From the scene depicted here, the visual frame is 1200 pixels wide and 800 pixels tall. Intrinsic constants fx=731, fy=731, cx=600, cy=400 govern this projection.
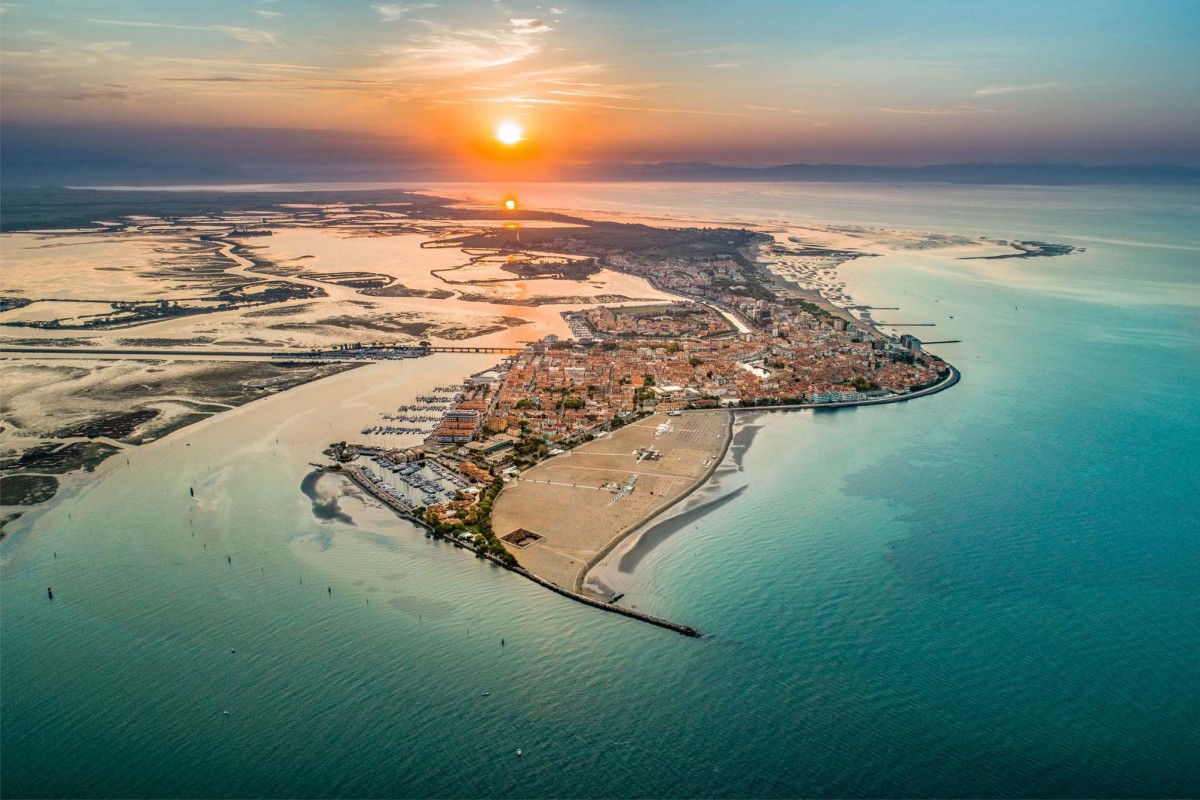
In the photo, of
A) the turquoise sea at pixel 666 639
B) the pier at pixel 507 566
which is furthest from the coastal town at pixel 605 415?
the turquoise sea at pixel 666 639

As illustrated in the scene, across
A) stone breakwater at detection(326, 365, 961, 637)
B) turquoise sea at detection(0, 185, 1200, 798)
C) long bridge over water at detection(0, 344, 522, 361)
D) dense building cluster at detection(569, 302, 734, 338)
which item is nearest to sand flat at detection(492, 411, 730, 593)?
stone breakwater at detection(326, 365, 961, 637)

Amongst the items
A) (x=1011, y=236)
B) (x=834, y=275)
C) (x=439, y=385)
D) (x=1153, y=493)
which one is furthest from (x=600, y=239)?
(x=1153, y=493)

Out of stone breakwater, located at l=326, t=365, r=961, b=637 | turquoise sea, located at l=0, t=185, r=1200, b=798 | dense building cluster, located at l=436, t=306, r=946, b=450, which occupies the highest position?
dense building cluster, located at l=436, t=306, r=946, b=450

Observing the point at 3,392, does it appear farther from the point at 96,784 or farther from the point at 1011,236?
the point at 1011,236

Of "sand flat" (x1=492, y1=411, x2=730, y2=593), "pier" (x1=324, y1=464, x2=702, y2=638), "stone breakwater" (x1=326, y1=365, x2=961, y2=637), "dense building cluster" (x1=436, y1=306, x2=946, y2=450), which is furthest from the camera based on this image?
"dense building cluster" (x1=436, y1=306, x2=946, y2=450)

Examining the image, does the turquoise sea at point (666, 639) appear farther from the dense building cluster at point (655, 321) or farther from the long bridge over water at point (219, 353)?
the dense building cluster at point (655, 321)

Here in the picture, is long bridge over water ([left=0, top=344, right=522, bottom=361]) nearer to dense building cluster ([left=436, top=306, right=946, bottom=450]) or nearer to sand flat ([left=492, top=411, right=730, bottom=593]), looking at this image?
dense building cluster ([left=436, top=306, right=946, bottom=450])

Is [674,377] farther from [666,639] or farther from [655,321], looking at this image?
[666,639]
